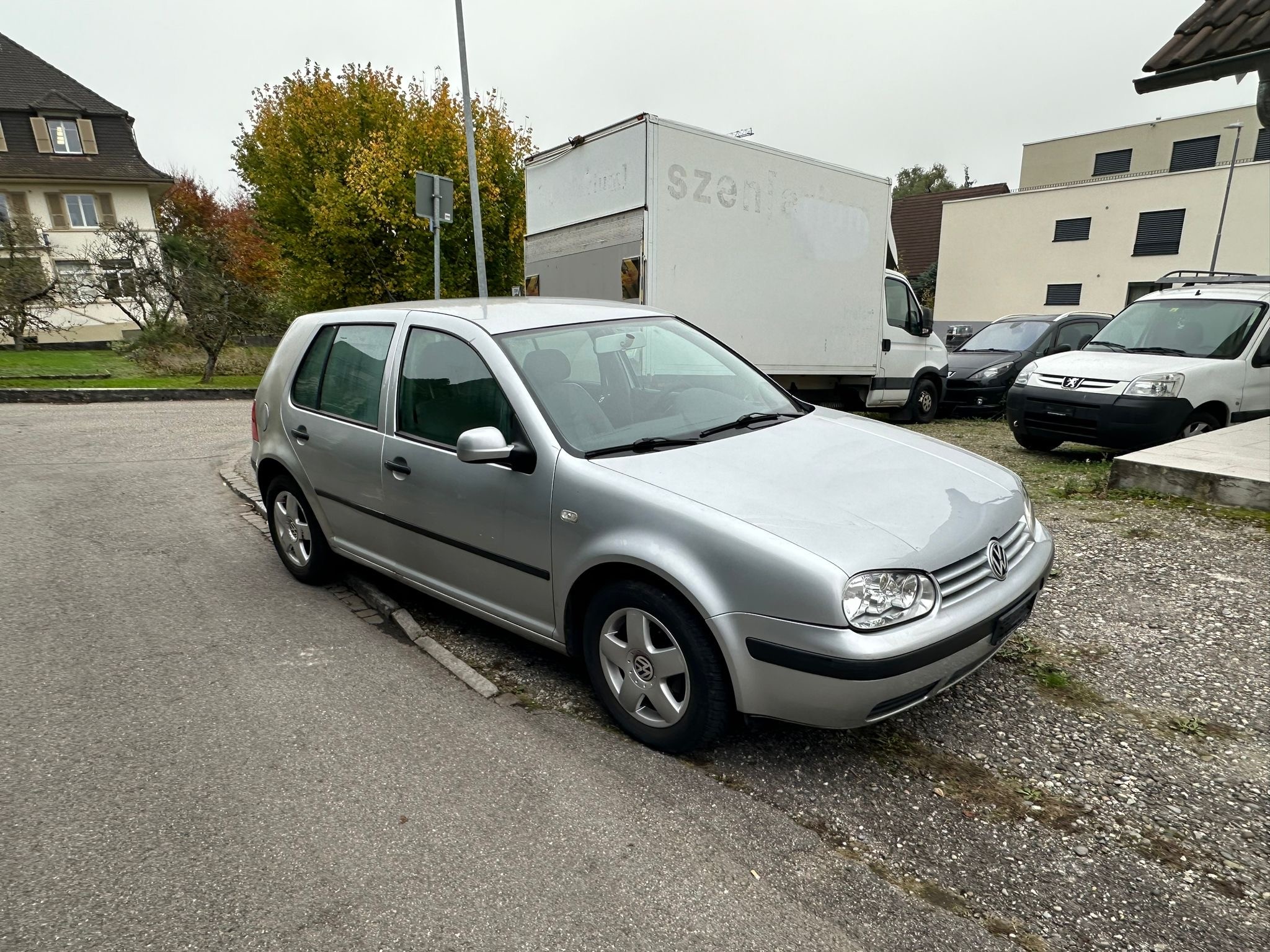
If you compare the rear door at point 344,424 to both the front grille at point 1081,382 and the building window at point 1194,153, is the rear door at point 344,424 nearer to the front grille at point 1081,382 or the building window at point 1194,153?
the front grille at point 1081,382

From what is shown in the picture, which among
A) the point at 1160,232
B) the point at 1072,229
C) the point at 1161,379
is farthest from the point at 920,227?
the point at 1161,379

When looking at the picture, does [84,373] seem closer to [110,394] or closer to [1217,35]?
[110,394]

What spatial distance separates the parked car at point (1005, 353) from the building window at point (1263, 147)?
30.0 meters

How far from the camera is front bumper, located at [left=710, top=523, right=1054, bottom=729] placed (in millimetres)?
2457

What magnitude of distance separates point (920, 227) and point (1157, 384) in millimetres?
41025

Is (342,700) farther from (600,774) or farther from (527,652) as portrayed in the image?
(600,774)

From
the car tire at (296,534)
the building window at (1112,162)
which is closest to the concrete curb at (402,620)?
the car tire at (296,534)

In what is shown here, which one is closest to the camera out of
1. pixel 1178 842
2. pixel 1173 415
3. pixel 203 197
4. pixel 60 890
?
pixel 60 890

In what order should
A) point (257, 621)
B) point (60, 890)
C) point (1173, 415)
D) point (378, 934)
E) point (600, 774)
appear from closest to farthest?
point (378, 934), point (60, 890), point (600, 774), point (257, 621), point (1173, 415)

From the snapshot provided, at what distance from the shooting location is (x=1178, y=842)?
2447 millimetres

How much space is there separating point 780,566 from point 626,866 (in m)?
1.04

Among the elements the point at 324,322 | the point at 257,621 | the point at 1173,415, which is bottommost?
the point at 257,621

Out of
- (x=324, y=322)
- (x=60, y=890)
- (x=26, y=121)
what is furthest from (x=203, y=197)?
(x=60, y=890)

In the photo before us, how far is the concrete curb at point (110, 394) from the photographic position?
14.4m
